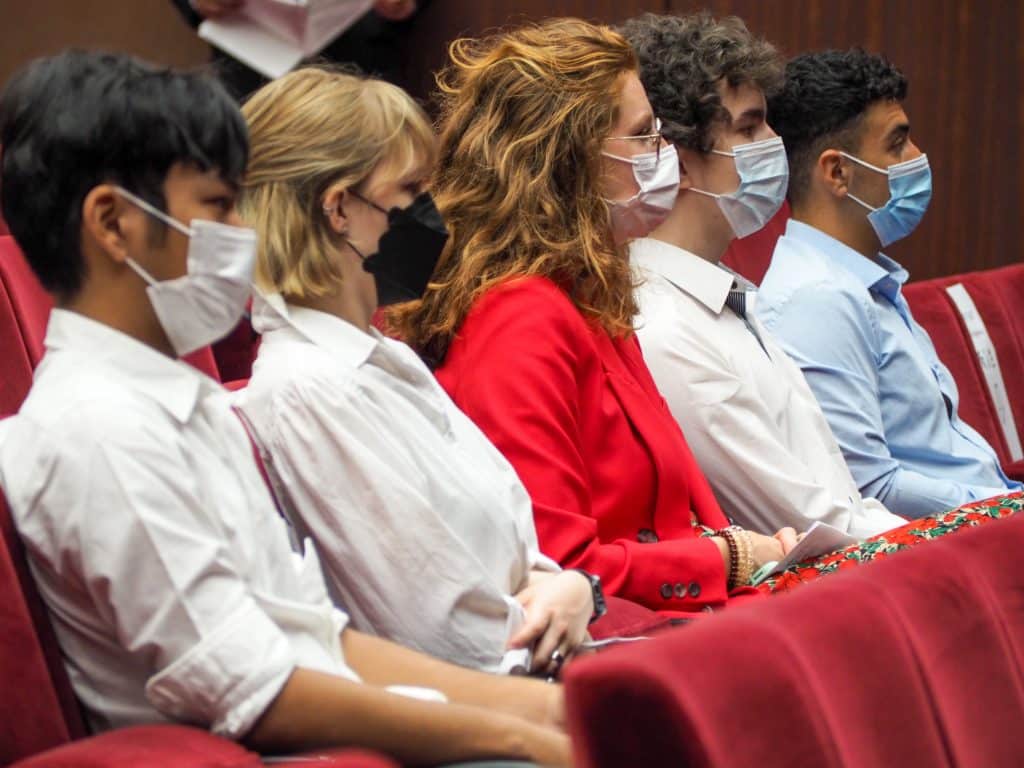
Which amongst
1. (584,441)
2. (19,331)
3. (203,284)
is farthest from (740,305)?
(203,284)

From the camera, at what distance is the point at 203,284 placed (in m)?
1.28

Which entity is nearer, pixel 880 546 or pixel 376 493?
pixel 376 493

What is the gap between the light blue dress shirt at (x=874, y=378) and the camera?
95.1 inches

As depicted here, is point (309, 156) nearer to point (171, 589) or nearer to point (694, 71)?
point (171, 589)

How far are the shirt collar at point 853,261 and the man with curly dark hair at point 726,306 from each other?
24 centimetres

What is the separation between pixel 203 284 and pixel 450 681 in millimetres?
378

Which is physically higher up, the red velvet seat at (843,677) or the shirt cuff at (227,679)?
the red velvet seat at (843,677)

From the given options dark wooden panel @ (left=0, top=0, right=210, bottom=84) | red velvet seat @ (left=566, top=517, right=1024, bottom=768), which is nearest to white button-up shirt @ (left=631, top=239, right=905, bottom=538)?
red velvet seat @ (left=566, top=517, right=1024, bottom=768)

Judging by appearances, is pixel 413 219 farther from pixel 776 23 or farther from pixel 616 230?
pixel 776 23

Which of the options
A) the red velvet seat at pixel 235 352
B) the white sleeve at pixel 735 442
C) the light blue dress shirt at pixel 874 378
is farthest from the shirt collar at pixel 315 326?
the light blue dress shirt at pixel 874 378

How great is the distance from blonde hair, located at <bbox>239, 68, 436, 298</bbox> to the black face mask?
0.04m

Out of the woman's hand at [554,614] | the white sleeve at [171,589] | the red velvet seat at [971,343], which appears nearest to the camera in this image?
the white sleeve at [171,589]

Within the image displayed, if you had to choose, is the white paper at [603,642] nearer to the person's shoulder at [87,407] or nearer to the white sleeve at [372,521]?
the white sleeve at [372,521]

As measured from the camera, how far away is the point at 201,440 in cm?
125
